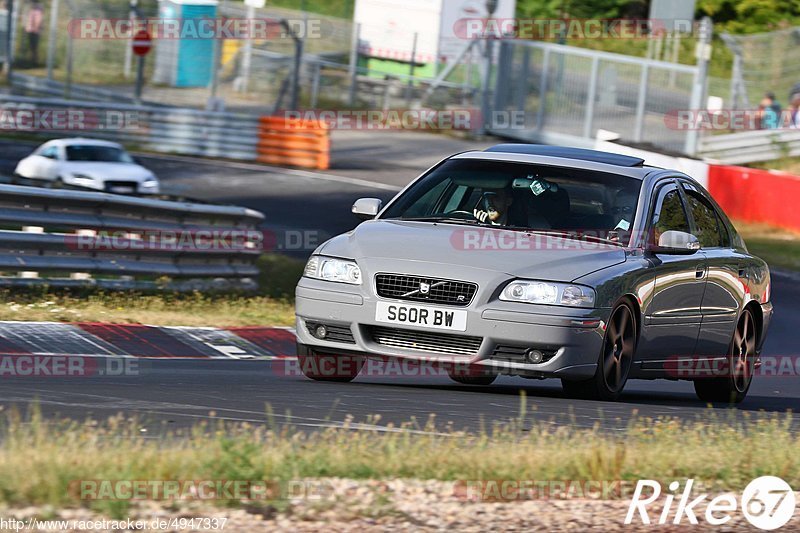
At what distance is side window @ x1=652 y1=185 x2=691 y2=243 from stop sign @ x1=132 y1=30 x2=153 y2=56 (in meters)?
28.2

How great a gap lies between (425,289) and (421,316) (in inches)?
6.2

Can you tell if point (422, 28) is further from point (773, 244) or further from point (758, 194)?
point (773, 244)

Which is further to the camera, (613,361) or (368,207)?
(368,207)

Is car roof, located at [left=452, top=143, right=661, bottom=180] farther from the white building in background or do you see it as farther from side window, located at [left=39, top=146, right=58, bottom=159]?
the white building in background

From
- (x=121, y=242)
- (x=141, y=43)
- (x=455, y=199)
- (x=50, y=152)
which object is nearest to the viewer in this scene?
(x=455, y=199)

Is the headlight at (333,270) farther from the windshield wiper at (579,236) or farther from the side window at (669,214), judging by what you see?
the side window at (669,214)

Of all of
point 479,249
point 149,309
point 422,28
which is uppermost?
point 422,28

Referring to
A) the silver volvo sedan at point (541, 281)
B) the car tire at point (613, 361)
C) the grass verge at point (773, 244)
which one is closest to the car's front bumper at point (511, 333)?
the silver volvo sedan at point (541, 281)

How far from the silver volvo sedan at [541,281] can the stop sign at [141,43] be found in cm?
2767

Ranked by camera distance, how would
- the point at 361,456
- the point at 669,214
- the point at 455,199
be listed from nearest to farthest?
the point at 361,456, the point at 455,199, the point at 669,214

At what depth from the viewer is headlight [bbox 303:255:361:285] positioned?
8672 millimetres

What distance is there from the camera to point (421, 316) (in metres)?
8.43

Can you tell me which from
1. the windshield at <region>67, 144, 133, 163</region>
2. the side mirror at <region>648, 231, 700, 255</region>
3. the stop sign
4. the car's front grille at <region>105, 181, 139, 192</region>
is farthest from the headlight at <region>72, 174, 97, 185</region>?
the side mirror at <region>648, 231, 700, 255</region>

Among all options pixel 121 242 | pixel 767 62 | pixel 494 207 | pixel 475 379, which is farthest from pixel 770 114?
pixel 494 207
